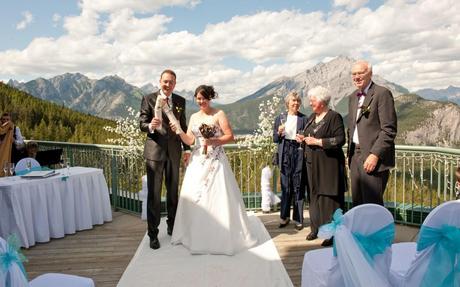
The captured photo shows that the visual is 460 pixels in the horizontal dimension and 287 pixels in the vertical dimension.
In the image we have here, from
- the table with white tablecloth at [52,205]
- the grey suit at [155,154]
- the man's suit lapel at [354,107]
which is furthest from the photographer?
the table with white tablecloth at [52,205]

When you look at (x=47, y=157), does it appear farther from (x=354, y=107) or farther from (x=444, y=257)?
(x=444, y=257)

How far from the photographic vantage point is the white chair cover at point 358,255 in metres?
2.02

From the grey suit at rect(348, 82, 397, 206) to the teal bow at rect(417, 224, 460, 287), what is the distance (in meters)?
1.94

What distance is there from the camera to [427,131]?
5399 inches

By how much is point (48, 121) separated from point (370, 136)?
203ft

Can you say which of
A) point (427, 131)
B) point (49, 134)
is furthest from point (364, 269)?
point (427, 131)

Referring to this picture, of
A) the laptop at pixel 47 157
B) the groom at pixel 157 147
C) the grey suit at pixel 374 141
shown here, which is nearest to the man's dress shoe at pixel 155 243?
the groom at pixel 157 147

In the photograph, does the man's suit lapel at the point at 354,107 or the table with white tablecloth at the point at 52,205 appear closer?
the man's suit lapel at the point at 354,107

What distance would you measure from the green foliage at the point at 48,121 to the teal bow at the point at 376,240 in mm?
51006

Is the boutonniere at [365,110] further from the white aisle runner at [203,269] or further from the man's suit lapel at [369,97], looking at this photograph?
the white aisle runner at [203,269]

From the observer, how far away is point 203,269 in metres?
4.28

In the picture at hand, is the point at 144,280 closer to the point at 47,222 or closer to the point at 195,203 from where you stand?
the point at 195,203

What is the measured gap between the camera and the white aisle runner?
396 centimetres

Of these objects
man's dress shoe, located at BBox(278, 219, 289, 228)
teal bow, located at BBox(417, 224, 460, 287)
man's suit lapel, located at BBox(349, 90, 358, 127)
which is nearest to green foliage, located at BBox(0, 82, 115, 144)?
man's dress shoe, located at BBox(278, 219, 289, 228)
